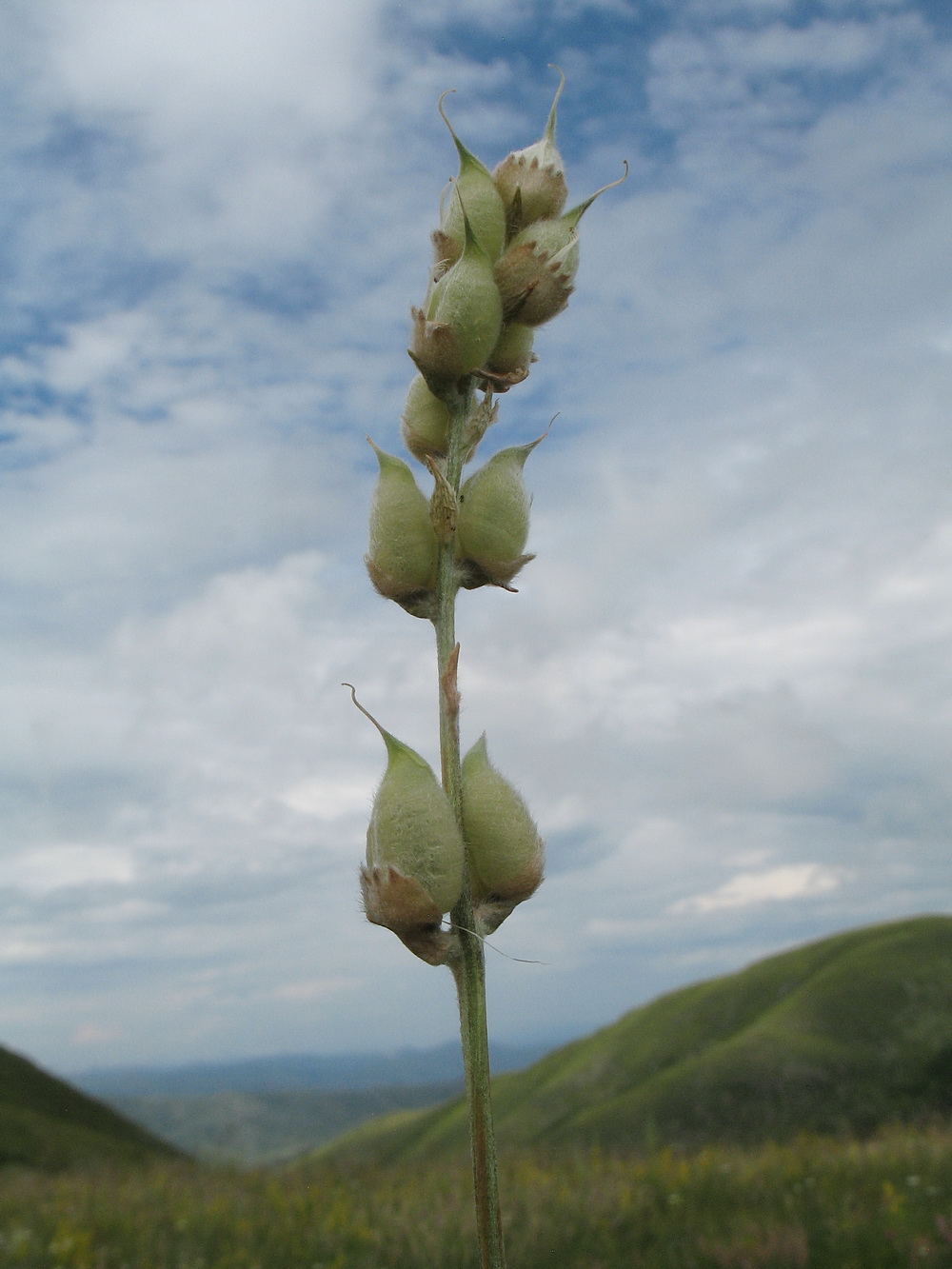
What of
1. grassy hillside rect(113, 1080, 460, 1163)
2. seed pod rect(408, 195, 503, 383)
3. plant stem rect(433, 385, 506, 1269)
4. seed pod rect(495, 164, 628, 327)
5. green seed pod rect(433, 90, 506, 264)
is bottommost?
grassy hillside rect(113, 1080, 460, 1163)

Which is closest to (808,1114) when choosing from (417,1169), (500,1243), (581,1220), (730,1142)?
(730,1142)

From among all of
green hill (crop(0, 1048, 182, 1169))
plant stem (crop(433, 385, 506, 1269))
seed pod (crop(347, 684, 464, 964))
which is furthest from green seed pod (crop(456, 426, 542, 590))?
green hill (crop(0, 1048, 182, 1169))

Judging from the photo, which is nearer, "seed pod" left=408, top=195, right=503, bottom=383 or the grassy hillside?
"seed pod" left=408, top=195, right=503, bottom=383

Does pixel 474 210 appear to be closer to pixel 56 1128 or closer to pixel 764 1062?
pixel 764 1062

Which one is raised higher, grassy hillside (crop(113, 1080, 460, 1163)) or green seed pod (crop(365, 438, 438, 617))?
green seed pod (crop(365, 438, 438, 617))

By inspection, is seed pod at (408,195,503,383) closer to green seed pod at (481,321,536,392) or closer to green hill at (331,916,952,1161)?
green seed pod at (481,321,536,392)

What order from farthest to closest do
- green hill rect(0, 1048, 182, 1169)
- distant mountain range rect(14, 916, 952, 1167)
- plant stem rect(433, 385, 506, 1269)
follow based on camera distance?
distant mountain range rect(14, 916, 952, 1167)
green hill rect(0, 1048, 182, 1169)
plant stem rect(433, 385, 506, 1269)

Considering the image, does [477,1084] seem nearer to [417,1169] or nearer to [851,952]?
[417,1169]

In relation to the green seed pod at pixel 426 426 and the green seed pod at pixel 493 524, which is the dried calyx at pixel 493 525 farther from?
the green seed pod at pixel 426 426
